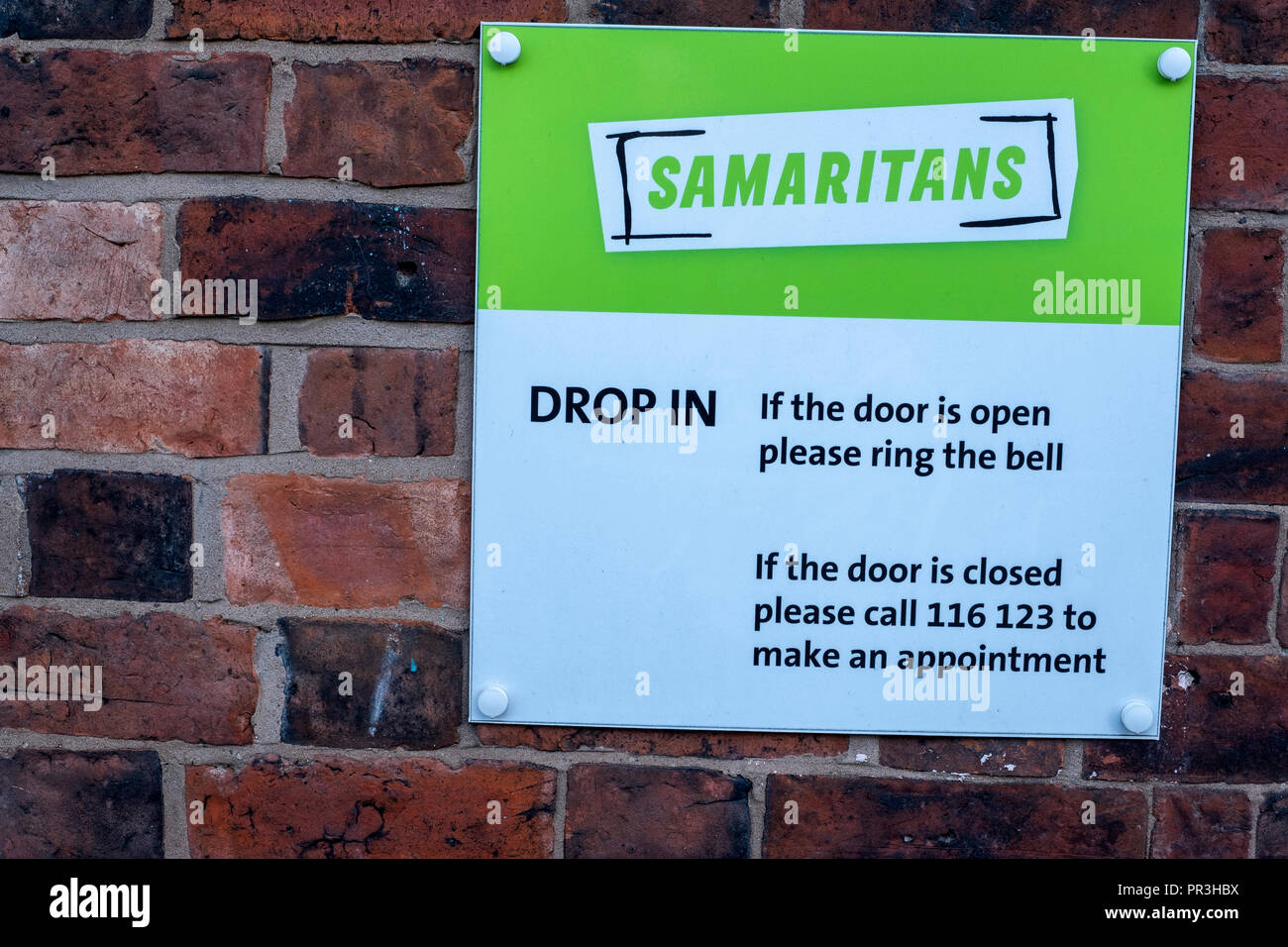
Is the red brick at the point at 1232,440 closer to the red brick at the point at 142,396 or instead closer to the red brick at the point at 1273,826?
the red brick at the point at 1273,826

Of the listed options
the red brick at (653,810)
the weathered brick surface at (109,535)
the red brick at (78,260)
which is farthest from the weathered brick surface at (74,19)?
the red brick at (653,810)

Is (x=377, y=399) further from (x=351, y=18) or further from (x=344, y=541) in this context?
(x=351, y=18)

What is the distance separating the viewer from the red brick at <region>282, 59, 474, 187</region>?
68cm

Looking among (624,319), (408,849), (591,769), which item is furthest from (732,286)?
(408,849)

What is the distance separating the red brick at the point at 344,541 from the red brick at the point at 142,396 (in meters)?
0.05

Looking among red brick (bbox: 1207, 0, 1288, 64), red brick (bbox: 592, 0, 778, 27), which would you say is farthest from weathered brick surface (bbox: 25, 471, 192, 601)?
red brick (bbox: 1207, 0, 1288, 64)

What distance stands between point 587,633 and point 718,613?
0.11 meters

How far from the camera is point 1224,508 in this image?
0.69 metres

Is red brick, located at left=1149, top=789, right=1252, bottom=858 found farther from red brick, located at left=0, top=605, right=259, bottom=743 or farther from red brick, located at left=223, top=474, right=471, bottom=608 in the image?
red brick, located at left=0, top=605, right=259, bottom=743

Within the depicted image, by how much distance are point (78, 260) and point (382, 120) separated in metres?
0.27

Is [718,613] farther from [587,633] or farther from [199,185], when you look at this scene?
[199,185]

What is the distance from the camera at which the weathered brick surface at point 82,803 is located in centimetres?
71

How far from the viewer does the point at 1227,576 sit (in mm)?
695

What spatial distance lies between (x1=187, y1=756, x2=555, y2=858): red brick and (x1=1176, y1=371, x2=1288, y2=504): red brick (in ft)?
1.93
